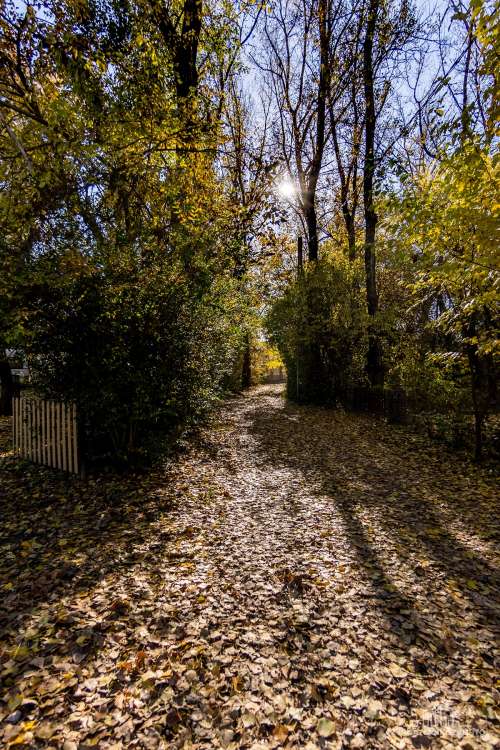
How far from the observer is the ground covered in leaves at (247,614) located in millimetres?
2080

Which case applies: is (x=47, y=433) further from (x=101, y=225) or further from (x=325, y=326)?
(x=325, y=326)

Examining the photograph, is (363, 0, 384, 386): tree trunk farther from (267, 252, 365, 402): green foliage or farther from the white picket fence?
the white picket fence

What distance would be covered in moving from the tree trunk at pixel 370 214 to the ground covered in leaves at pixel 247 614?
5.56m

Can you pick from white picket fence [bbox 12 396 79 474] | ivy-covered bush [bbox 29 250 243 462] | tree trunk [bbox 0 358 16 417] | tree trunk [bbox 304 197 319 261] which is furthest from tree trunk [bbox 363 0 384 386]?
tree trunk [bbox 0 358 16 417]

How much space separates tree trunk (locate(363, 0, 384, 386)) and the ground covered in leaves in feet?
18.2

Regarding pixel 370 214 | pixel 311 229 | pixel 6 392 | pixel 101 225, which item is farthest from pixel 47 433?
pixel 311 229

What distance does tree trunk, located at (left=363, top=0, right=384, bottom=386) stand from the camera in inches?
390

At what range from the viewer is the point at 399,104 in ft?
43.5

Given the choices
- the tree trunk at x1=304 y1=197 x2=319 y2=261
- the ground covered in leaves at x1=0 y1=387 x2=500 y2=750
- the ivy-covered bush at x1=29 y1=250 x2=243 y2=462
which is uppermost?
the tree trunk at x1=304 y1=197 x2=319 y2=261

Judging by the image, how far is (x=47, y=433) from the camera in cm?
593

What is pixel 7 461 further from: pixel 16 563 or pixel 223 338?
pixel 223 338

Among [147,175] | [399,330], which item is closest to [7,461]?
[147,175]

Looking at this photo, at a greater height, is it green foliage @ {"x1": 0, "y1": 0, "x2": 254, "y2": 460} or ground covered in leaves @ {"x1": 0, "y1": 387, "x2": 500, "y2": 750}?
green foliage @ {"x1": 0, "y1": 0, "x2": 254, "y2": 460}

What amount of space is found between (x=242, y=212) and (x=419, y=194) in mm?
4064
